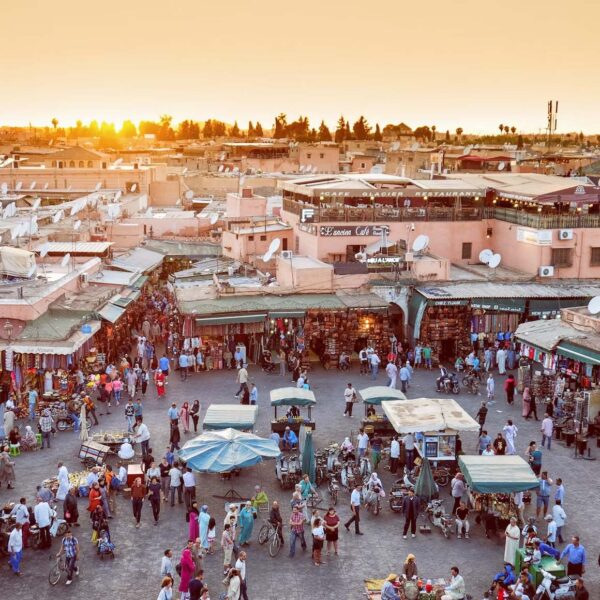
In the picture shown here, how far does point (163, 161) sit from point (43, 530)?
2688 inches

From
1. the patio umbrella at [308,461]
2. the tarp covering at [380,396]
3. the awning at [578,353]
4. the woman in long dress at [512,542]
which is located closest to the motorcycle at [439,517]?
the woman in long dress at [512,542]

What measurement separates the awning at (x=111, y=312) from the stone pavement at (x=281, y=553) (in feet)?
19.2

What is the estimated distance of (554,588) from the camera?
13398 millimetres

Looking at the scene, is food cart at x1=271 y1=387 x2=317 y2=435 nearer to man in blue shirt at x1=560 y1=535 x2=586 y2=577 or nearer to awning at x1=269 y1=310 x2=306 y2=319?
awning at x1=269 y1=310 x2=306 y2=319

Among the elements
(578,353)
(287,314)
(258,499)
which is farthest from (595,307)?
(258,499)

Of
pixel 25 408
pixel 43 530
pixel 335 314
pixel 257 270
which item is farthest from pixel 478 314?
pixel 43 530

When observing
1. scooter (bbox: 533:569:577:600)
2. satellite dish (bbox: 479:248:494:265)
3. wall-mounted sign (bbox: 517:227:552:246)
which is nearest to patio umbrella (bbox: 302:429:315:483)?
scooter (bbox: 533:569:577:600)

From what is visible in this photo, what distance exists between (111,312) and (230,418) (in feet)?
30.0

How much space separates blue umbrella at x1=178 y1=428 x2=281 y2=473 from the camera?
16688 mm

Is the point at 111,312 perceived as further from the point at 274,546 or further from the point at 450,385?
the point at 274,546

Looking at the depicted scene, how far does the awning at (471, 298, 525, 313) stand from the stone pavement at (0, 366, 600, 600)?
8473mm

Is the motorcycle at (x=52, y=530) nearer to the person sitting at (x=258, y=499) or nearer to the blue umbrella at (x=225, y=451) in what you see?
the blue umbrella at (x=225, y=451)

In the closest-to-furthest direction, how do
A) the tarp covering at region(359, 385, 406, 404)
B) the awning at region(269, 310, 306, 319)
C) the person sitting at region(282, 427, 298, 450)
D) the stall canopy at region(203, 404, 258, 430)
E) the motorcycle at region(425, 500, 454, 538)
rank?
the motorcycle at region(425, 500, 454, 538)
the stall canopy at region(203, 404, 258, 430)
the person sitting at region(282, 427, 298, 450)
the tarp covering at region(359, 385, 406, 404)
the awning at region(269, 310, 306, 319)

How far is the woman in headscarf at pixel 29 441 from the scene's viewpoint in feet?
65.8
